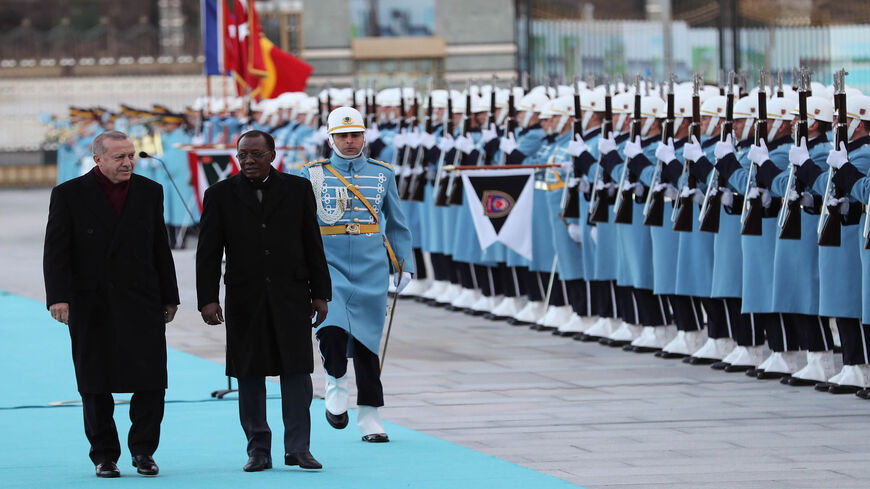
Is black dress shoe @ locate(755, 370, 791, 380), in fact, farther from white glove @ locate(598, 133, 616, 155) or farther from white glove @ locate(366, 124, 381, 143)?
white glove @ locate(366, 124, 381, 143)

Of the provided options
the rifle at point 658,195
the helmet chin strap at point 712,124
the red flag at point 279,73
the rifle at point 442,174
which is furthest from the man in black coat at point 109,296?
the red flag at point 279,73

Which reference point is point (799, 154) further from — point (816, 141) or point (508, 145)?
point (508, 145)

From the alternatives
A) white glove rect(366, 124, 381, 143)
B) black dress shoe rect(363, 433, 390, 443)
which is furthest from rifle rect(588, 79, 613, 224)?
black dress shoe rect(363, 433, 390, 443)

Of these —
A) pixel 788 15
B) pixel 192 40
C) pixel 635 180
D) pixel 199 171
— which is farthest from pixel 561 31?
pixel 192 40

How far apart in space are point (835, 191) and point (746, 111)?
1.51 meters

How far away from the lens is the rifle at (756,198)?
1119 centimetres

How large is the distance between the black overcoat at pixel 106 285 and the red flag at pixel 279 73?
1627 cm

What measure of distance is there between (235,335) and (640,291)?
17.3ft

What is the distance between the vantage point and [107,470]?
8.09 metres

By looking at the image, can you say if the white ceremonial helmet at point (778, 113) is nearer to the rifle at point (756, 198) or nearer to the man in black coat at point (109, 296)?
the rifle at point (756, 198)

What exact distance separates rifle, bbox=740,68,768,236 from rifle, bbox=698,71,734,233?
1.09ft

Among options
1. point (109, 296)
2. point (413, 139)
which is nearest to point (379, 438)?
point (109, 296)

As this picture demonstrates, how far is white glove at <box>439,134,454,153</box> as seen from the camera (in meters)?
16.3

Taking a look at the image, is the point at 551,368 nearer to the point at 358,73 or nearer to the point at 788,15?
the point at 788,15
